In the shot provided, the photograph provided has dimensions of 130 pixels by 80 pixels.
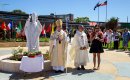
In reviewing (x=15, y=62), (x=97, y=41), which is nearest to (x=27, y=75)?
(x=15, y=62)

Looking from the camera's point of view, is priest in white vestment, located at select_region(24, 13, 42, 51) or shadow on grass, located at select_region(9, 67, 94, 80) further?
priest in white vestment, located at select_region(24, 13, 42, 51)

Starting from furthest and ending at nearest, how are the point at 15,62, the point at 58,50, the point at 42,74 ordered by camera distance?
the point at 58,50 < the point at 15,62 < the point at 42,74

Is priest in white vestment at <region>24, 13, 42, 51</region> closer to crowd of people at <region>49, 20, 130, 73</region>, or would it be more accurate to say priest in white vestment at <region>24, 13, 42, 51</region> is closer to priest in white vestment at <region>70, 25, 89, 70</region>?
crowd of people at <region>49, 20, 130, 73</region>

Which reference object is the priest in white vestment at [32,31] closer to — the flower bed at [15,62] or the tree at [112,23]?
the flower bed at [15,62]

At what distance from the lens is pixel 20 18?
4481 centimetres

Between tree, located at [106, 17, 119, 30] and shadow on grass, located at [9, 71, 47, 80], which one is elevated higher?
tree, located at [106, 17, 119, 30]

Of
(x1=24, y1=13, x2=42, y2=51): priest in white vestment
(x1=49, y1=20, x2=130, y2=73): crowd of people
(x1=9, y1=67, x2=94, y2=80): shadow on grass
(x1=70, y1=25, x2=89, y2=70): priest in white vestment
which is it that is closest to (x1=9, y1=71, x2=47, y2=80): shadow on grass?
(x1=9, y1=67, x2=94, y2=80): shadow on grass

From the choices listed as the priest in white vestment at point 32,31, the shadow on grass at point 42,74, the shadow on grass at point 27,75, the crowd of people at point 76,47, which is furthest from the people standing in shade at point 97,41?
the shadow on grass at point 27,75

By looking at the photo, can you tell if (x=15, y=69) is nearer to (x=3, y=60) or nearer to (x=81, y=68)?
(x=3, y=60)

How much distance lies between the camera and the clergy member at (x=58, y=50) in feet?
38.4

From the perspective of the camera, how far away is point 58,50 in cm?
1184

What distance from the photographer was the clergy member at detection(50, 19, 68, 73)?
11703 millimetres

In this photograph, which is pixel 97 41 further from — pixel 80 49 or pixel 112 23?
pixel 112 23

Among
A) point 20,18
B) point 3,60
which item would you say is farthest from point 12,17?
point 3,60
